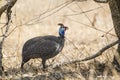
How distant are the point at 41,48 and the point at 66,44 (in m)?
2.56

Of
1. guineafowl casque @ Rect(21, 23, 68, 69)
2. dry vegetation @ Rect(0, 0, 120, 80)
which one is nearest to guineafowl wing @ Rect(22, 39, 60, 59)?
guineafowl casque @ Rect(21, 23, 68, 69)

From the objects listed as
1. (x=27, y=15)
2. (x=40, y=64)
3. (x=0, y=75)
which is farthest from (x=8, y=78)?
(x=27, y=15)

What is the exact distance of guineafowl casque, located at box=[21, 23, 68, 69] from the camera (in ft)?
27.8

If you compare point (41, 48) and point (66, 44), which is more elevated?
point (41, 48)

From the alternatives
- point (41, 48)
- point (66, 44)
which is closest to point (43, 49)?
point (41, 48)

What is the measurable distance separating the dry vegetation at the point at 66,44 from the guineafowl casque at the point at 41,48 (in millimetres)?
113

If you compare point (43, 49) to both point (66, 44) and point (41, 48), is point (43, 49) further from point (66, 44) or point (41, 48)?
point (66, 44)

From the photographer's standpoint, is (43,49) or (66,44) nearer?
(43,49)

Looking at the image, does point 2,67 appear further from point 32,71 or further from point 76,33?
point 76,33

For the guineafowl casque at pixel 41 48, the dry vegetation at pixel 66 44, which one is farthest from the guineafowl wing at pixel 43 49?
the dry vegetation at pixel 66 44

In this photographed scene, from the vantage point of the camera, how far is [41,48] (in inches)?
344

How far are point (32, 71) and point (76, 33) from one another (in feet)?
17.4

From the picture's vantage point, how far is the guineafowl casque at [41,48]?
847 centimetres

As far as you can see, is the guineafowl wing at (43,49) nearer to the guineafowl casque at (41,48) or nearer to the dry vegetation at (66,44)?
the guineafowl casque at (41,48)
